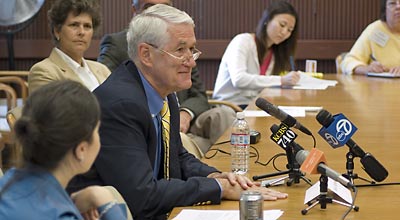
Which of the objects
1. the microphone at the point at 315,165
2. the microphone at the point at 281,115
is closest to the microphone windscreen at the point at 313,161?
the microphone at the point at 315,165

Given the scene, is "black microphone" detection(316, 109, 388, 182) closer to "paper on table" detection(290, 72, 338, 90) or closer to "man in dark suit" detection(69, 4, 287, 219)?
"man in dark suit" detection(69, 4, 287, 219)

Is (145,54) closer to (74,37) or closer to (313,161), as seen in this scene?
(313,161)

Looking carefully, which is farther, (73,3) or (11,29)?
(11,29)

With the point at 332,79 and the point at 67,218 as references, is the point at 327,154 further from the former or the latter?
the point at 332,79

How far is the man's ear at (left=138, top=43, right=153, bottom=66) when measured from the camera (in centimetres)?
272

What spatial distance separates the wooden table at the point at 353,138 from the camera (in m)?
2.34

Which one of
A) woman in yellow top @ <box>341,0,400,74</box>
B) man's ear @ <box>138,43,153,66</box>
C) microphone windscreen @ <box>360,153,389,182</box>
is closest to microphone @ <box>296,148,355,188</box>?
microphone windscreen @ <box>360,153,389,182</box>

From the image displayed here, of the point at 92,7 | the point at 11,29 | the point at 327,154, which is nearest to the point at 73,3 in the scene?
the point at 92,7

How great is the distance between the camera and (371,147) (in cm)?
330

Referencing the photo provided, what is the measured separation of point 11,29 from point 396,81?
3.71 meters

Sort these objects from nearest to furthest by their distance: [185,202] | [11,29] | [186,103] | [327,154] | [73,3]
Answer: [185,202]
[327,154]
[73,3]
[186,103]
[11,29]

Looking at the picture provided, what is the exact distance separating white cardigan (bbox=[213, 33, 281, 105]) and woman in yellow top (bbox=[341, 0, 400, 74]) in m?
1.01

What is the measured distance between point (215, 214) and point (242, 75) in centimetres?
351

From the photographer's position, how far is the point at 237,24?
307 inches
